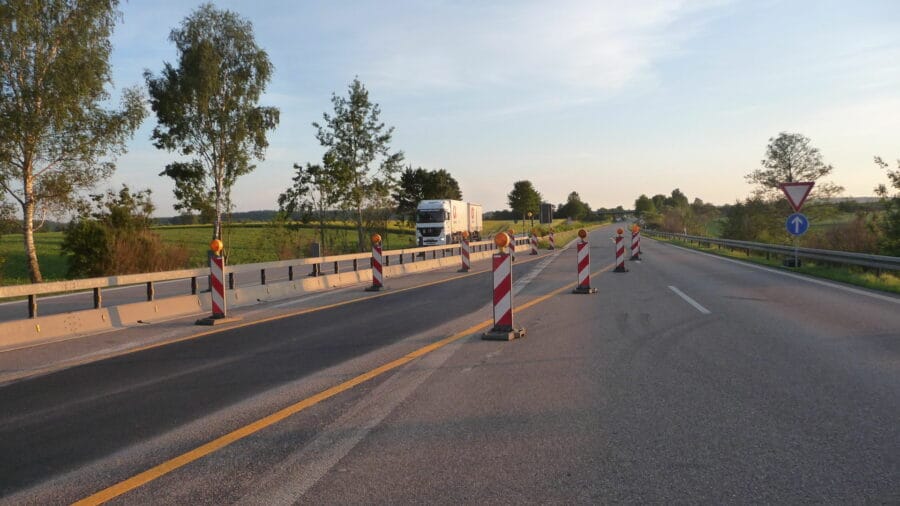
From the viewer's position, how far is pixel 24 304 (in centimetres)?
1505

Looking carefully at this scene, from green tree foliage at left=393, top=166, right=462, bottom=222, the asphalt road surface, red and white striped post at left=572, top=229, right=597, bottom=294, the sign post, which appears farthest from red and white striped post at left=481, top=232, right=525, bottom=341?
green tree foliage at left=393, top=166, right=462, bottom=222

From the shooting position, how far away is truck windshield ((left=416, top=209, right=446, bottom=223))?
45.7m

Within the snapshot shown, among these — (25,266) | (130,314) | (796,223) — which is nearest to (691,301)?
(796,223)

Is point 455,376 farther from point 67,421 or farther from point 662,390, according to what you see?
point 67,421

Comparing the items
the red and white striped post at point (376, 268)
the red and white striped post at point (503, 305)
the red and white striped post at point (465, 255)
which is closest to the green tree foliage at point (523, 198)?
the red and white striped post at point (465, 255)

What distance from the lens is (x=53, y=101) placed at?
2267cm

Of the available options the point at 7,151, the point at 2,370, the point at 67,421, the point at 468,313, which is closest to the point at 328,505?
the point at 67,421

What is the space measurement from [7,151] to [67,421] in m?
22.3

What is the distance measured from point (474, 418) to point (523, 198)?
388ft

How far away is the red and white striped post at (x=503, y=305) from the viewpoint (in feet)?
27.2

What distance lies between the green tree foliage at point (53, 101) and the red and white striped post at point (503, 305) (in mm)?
21213

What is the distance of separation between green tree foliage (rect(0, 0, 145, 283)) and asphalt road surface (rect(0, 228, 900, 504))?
19070mm

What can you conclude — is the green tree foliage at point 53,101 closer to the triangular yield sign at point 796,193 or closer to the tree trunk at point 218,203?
the tree trunk at point 218,203

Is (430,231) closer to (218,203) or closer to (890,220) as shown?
(218,203)
